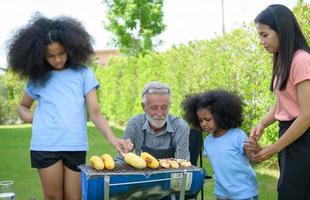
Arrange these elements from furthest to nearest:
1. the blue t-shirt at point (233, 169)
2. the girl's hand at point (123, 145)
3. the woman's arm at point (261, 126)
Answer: the blue t-shirt at point (233, 169), the woman's arm at point (261, 126), the girl's hand at point (123, 145)

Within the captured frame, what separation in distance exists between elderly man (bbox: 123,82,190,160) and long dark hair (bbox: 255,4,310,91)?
3.42ft

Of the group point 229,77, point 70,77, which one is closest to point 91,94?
point 70,77

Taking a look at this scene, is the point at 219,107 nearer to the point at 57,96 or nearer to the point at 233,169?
the point at 233,169

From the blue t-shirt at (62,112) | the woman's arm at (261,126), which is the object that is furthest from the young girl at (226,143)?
the blue t-shirt at (62,112)

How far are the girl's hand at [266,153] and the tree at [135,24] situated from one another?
691 inches

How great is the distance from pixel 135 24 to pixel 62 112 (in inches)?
702

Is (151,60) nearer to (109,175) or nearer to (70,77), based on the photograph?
(70,77)

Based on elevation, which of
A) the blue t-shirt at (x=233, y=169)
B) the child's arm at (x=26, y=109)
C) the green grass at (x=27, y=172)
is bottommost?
the green grass at (x=27, y=172)

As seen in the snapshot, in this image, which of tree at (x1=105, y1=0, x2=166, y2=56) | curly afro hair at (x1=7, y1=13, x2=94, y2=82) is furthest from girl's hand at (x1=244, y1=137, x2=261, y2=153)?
tree at (x1=105, y1=0, x2=166, y2=56)

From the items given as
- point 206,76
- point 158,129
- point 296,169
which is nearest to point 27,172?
point 206,76

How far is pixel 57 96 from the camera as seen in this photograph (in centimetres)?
302

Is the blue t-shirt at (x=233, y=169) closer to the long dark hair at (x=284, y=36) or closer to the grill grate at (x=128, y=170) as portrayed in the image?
the grill grate at (x=128, y=170)

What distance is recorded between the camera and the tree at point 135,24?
20094 mm

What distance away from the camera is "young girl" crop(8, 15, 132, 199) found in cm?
298
